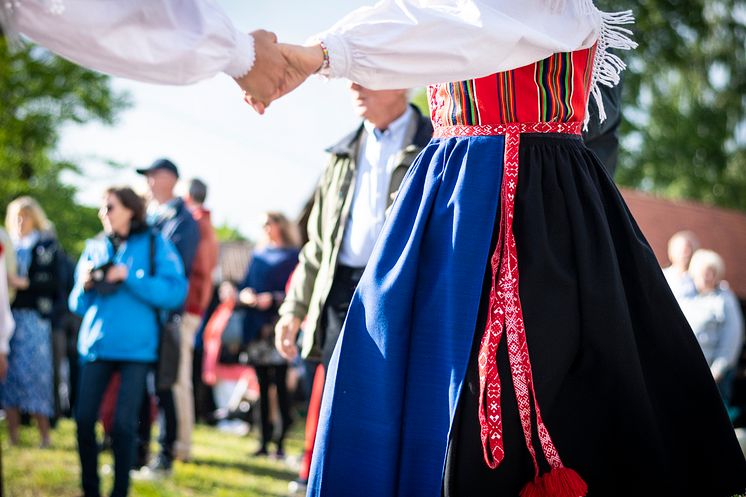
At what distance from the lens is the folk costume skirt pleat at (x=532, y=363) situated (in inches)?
90.8

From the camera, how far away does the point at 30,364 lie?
7746mm

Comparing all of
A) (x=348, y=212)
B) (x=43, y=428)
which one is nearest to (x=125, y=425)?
(x=348, y=212)

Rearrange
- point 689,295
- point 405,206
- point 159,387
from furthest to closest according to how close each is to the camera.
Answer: point 689,295, point 159,387, point 405,206

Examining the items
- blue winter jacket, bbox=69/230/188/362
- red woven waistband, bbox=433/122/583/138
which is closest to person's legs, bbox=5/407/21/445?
blue winter jacket, bbox=69/230/188/362

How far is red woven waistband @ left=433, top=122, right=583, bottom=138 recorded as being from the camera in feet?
8.19

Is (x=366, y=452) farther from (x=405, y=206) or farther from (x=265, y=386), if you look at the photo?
(x=265, y=386)

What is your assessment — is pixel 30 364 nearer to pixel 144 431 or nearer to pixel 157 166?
pixel 144 431

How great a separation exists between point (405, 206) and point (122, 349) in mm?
2971

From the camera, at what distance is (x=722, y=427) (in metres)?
2.36

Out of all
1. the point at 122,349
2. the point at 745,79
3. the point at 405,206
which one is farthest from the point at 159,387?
the point at 745,79

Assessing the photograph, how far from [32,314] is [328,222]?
15.6 feet

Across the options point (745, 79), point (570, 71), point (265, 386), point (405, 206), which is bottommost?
point (265, 386)

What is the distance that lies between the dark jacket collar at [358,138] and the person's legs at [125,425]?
191 cm

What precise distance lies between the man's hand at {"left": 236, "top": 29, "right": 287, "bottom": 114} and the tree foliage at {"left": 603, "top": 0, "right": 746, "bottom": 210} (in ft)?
51.6
